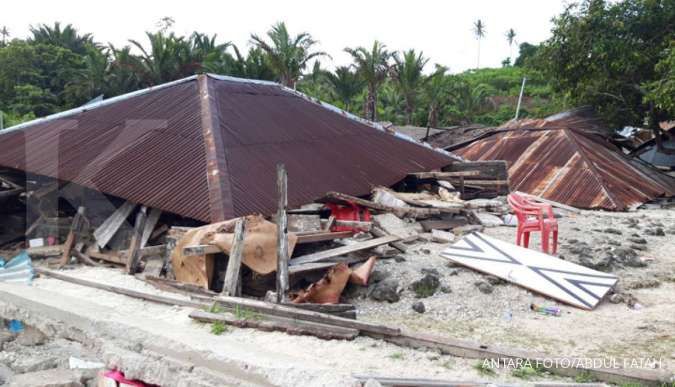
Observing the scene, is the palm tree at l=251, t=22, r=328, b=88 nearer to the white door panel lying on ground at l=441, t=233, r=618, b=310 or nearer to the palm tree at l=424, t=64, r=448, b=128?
the palm tree at l=424, t=64, r=448, b=128

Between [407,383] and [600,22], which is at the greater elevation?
[600,22]

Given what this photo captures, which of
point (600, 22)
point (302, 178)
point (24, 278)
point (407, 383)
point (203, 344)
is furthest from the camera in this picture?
point (600, 22)

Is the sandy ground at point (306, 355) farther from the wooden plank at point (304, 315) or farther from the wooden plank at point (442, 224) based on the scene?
the wooden plank at point (442, 224)

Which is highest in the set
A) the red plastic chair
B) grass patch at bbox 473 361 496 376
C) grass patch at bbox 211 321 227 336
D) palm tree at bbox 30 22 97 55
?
palm tree at bbox 30 22 97 55

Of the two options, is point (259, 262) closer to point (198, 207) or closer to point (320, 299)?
point (320, 299)

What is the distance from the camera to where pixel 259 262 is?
6750 mm

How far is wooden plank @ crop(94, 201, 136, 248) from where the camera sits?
28.0 feet

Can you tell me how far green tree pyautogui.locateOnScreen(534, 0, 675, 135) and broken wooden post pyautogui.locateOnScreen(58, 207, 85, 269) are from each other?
13.7 m

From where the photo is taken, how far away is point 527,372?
438 centimetres

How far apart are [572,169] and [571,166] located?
154 mm

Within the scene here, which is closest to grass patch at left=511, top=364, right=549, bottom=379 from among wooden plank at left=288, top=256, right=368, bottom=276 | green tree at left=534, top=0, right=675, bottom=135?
wooden plank at left=288, top=256, right=368, bottom=276

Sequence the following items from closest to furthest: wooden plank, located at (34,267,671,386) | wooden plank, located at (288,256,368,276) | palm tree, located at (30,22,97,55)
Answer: wooden plank, located at (34,267,671,386), wooden plank, located at (288,256,368,276), palm tree, located at (30,22,97,55)

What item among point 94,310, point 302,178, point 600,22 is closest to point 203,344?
point 94,310

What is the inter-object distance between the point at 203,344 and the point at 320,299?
2182 mm
